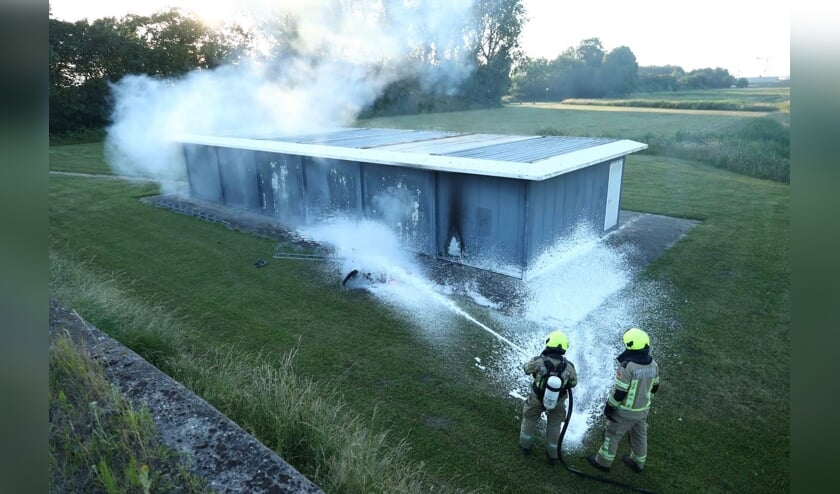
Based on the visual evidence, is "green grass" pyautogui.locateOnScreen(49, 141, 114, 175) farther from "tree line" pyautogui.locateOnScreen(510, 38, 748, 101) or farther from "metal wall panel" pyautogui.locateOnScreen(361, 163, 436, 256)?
"tree line" pyautogui.locateOnScreen(510, 38, 748, 101)

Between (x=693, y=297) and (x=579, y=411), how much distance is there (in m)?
4.15

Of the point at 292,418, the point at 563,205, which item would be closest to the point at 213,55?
the point at 563,205

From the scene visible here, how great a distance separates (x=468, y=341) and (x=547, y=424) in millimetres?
2440

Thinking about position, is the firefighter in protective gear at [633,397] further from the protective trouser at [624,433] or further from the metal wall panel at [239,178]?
the metal wall panel at [239,178]

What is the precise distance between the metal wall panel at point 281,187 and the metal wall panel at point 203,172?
2.30 metres

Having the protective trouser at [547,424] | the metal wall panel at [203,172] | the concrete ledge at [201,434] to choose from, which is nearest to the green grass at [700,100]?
the metal wall panel at [203,172]

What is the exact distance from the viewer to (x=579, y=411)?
20.1ft

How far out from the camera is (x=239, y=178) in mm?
14922

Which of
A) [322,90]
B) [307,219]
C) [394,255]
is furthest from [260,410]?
[322,90]

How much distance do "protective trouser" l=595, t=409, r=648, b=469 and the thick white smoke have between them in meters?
17.2

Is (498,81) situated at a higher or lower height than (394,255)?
higher

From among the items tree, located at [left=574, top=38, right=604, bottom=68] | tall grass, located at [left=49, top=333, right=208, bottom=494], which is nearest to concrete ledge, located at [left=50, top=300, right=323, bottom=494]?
tall grass, located at [left=49, top=333, right=208, bottom=494]

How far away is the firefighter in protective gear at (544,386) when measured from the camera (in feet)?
16.6

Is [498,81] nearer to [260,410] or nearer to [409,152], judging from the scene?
[409,152]
